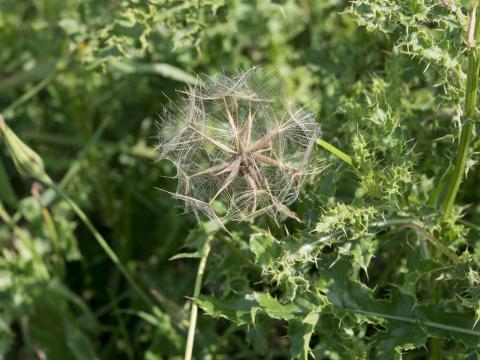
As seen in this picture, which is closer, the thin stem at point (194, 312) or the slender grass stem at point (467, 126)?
the slender grass stem at point (467, 126)

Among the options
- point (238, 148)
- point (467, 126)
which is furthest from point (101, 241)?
point (467, 126)

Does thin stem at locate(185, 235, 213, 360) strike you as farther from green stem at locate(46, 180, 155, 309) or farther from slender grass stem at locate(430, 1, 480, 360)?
slender grass stem at locate(430, 1, 480, 360)

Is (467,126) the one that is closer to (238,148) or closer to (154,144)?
(238,148)

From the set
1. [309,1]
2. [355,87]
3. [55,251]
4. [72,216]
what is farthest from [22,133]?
[355,87]

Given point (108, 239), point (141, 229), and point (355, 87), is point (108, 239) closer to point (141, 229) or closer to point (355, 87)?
point (141, 229)

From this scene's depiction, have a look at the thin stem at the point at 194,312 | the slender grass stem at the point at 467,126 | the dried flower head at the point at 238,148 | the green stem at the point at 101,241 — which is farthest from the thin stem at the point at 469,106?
the green stem at the point at 101,241

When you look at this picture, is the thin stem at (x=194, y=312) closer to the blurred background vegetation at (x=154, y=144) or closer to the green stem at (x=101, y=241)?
the blurred background vegetation at (x=154, y=144)
